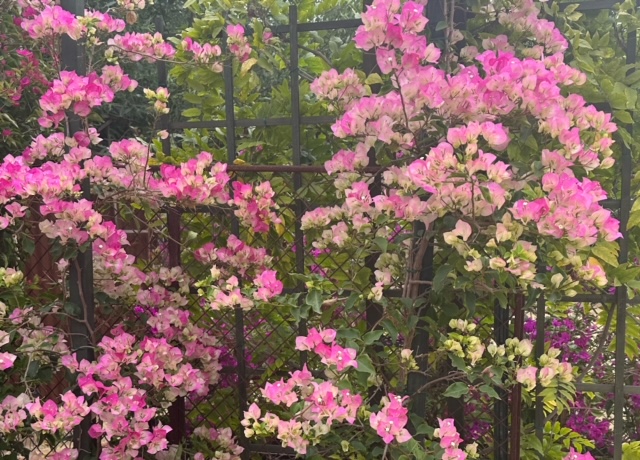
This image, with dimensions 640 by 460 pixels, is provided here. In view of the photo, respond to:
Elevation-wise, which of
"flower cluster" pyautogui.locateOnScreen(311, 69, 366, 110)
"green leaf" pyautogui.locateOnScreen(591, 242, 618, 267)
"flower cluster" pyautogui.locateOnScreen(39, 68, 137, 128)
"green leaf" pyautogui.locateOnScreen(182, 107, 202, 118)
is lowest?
"green leaf" pyautogui.locateOnScreen(591, 242, 618, 267)

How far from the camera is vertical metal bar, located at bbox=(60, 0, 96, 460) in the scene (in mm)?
1535

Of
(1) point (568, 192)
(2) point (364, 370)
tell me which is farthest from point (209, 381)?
(1) point (568, 192)

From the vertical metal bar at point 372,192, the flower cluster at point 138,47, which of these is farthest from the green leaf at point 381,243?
the flower cluster at point 138,47

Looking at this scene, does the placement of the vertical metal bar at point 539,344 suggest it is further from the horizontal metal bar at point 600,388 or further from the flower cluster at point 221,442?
the flower cluster at point 221,442

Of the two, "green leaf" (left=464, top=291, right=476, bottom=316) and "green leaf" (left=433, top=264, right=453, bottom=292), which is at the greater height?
"green leaf" (left=433, top=264, right=453, bottom=292)

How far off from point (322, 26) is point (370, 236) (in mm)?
742

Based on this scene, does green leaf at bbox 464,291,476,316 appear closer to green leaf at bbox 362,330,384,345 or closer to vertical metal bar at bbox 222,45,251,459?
green leaf at bbox 362,330,384,345

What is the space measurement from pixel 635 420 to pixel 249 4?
78.0 inches

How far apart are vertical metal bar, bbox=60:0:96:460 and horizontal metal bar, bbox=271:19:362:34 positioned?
627 mm

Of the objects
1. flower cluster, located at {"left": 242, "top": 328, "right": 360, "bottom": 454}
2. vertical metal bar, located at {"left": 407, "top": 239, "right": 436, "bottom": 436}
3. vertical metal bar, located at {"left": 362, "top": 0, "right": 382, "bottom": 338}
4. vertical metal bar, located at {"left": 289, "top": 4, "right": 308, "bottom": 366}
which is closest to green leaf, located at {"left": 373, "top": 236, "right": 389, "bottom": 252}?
vertical metal bar, located at {"left": 407, "top": 239, "right": 436, "bottom": 436}

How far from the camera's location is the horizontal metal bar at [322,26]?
1.79 m

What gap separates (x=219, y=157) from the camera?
214cm

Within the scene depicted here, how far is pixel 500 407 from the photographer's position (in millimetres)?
1658

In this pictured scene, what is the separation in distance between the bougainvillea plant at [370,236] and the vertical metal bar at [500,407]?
0.06 meters
